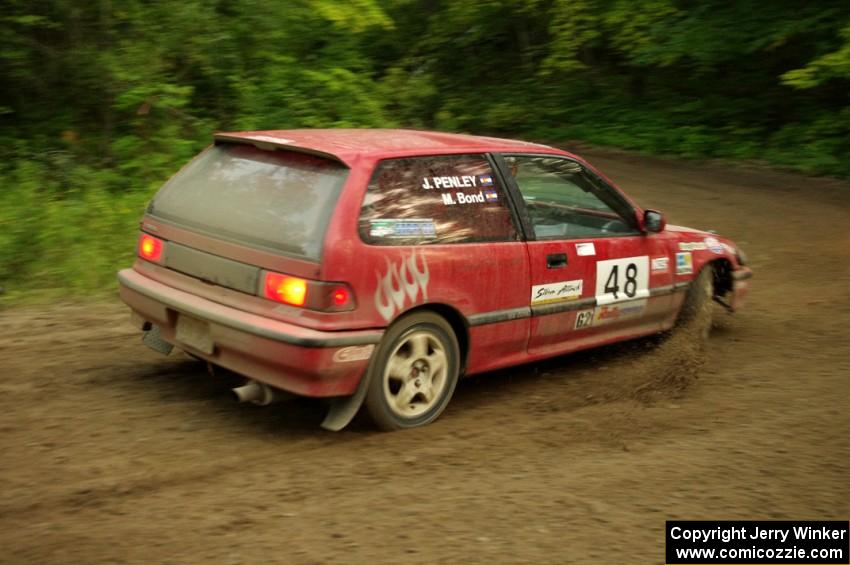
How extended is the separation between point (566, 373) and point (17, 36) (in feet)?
25.6

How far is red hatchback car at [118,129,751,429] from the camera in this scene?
495 cm

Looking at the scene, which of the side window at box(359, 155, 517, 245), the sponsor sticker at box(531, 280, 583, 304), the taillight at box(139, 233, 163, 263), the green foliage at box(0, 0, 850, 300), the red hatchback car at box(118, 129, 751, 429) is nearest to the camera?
the red hatchback car at box(118, 129, 751, 429)

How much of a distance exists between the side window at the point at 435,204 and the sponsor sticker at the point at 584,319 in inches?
31.3

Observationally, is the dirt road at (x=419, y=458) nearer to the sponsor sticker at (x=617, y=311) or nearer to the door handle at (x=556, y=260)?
the sponsor sticker at (x=617, y=311)

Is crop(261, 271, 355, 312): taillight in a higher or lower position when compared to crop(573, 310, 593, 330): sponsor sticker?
higher

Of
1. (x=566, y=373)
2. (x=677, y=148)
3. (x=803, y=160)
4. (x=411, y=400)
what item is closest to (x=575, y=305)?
(x=566, y=373)

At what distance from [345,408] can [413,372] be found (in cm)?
44

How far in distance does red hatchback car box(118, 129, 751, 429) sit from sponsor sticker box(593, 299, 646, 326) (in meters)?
0.02

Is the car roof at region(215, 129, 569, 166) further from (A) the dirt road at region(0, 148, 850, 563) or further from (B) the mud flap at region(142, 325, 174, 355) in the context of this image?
(A) the dirt road at region(0, 148, 850, 563)

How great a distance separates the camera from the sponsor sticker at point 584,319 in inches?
247

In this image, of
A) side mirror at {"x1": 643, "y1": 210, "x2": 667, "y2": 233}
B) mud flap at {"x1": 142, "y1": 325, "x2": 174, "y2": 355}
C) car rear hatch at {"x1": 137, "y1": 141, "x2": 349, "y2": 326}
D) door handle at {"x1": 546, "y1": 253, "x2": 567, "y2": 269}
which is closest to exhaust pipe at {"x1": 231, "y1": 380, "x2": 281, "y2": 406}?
car rear hatch at {"x1": 137, "y1": 141, "x2": 349, "y2": 326}

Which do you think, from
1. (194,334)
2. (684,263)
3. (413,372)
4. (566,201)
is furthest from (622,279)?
(194,334)

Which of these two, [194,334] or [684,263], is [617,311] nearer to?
[684,263]

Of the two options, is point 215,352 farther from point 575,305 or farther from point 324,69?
point 324,69
